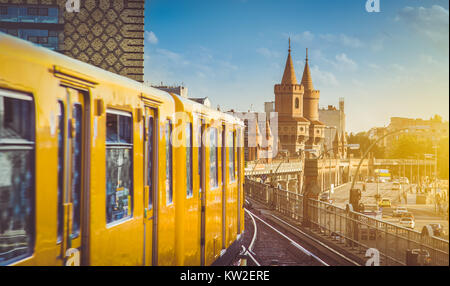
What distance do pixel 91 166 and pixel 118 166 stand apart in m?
0.61

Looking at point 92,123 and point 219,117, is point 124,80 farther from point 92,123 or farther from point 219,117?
point 219,117

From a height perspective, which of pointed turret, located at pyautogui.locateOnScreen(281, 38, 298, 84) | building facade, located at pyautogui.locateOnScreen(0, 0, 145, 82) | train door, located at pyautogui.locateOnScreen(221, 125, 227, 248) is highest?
pointed turret, located at pyautogui.locateOnScreen(281, 38, 298, 84)

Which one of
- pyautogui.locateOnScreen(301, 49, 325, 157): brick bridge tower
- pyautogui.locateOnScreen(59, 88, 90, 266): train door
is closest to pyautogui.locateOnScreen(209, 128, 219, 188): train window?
pyautogui.locateOnScreen(59, 88, 90, 266): train door

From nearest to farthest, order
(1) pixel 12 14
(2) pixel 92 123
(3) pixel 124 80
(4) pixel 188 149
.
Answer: (2) pixel 92 123 → (3) pixel 124 80 → (4) pixel 188 149 → (1) pixel 12 14

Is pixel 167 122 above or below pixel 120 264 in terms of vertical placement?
above

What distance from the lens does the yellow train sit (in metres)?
3.40

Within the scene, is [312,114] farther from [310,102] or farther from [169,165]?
[169,165]

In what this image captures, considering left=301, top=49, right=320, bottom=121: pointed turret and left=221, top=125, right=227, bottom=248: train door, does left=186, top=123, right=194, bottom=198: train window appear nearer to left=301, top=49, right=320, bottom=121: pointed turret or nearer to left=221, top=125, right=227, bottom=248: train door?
left=221, top=125, right=227, bottom=248: train door

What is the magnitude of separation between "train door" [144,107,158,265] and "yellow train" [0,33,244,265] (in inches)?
0.4

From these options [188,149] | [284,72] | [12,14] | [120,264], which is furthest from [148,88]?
[284,72]

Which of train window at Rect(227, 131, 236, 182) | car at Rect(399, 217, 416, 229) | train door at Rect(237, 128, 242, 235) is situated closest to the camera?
train window at Rect(227, 131, 236, 182)

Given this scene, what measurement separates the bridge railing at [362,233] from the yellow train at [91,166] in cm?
314

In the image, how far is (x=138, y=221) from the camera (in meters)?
5.30

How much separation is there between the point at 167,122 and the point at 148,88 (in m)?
0.68
